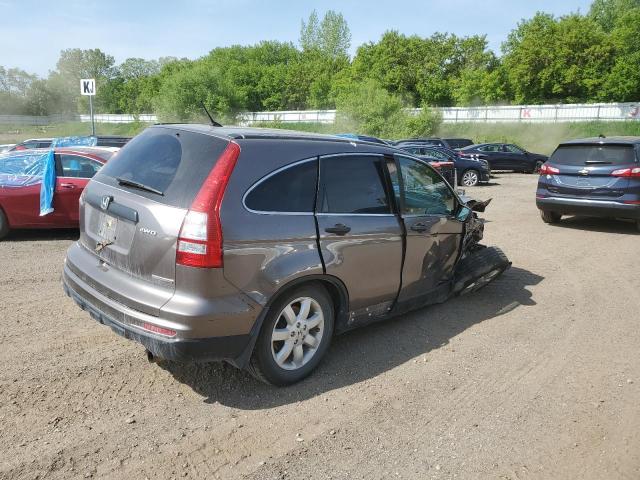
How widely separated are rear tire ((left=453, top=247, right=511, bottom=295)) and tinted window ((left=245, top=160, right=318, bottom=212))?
2.32 m

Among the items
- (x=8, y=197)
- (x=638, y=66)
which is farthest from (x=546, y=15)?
(x=8, y=197)

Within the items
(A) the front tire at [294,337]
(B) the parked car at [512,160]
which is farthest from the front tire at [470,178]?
(A) the front tire at [294,337]

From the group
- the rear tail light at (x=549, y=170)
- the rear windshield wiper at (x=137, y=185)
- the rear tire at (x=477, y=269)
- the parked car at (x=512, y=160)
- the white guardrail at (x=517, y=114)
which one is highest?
the white guardrail at (x=517, y=114)

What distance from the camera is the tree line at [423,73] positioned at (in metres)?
45.3

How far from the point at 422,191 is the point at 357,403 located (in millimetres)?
2144

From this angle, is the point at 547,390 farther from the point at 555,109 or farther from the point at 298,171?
the point at 555,109

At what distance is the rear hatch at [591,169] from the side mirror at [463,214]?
16.9 feet

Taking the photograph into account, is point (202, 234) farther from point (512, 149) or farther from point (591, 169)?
point (512, 149)

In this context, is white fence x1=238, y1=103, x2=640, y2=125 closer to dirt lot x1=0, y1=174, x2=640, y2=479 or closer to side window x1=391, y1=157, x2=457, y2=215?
dirt lot x1=0, y1=174, x2=640, y2=479

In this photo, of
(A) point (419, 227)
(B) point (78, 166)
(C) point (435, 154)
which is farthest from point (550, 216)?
(B) point (78, 166)

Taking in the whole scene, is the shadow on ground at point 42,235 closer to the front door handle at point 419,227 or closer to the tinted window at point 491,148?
A: the front door handle at point 419,227

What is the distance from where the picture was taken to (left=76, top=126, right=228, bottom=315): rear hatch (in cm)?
324

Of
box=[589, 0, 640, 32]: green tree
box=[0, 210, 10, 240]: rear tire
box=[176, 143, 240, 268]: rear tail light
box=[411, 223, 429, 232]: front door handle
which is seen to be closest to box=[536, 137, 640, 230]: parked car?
box=[411, 223, 429, 232]: front door handle

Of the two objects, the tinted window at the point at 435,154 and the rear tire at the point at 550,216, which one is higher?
the tinted window at the point at 435,154
